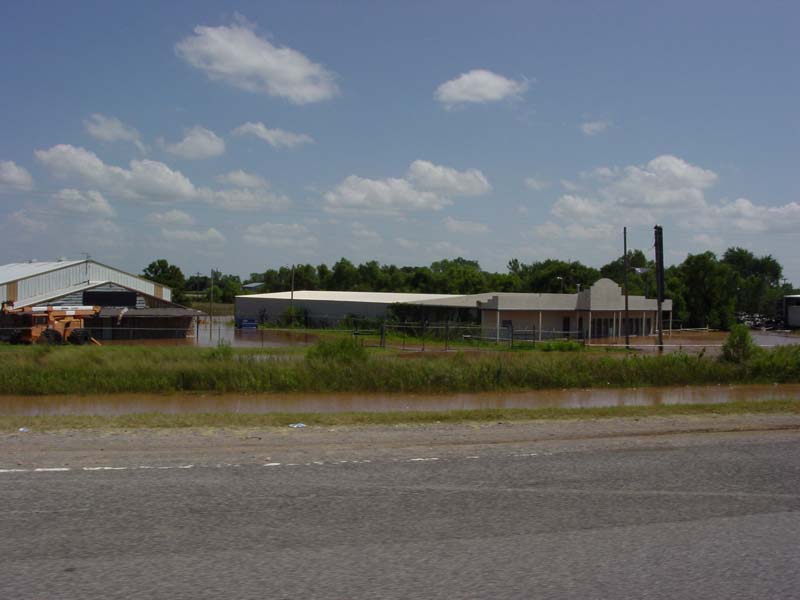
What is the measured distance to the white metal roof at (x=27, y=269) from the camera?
217ft

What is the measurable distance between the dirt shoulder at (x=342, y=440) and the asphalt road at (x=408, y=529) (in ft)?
2.14

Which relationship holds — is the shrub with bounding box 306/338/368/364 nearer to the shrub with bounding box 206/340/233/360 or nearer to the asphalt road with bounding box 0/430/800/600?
the shrub with bounding box 206/340/233/360

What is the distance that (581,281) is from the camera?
99.2 m

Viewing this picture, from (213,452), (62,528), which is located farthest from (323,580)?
(213,452)

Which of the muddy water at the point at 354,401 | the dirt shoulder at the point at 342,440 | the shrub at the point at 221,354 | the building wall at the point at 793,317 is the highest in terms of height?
the building wall at the point at 793,317

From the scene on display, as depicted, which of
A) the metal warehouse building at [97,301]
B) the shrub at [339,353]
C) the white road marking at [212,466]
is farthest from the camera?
the metal warehouse building at [97,301]

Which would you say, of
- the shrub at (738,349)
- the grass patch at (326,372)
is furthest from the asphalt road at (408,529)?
the shrub at (738,349)

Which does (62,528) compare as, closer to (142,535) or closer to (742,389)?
(142,535)

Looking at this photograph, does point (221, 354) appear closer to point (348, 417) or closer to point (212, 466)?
point (348, 417)

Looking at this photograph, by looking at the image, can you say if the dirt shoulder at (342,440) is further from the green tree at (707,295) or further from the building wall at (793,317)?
the building wall at (793,317)

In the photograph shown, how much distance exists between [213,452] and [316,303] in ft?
216

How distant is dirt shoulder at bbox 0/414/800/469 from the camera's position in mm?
11625

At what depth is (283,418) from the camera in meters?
17.5

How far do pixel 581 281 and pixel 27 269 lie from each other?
63.4 meters
